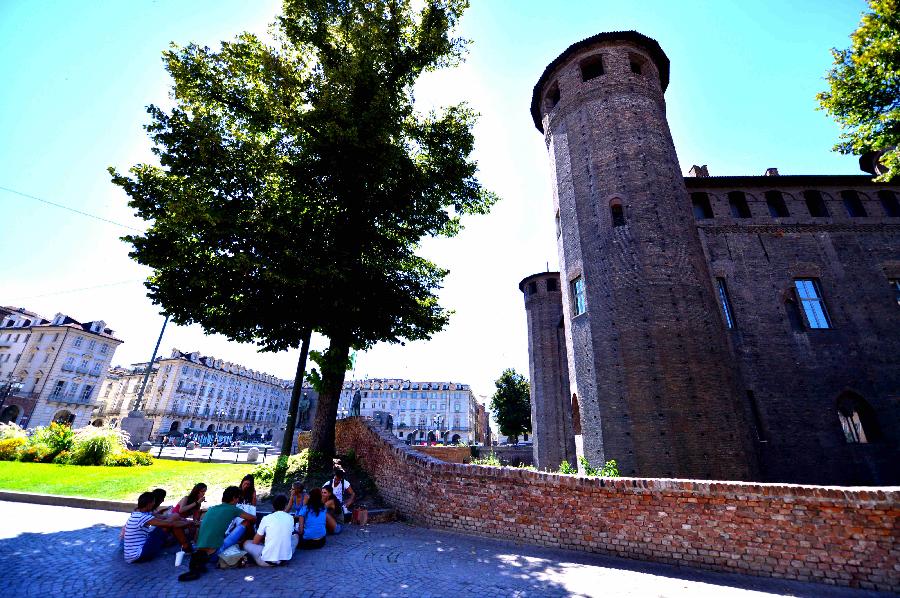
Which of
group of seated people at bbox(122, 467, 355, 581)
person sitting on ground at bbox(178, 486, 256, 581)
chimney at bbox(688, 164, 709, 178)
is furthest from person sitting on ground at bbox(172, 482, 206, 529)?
chimney at bbox(688, 164, 709, 178)

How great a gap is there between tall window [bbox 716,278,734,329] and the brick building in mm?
47

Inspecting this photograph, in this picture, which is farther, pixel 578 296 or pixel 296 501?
pixel 578 296

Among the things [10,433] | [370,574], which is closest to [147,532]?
[370,574]

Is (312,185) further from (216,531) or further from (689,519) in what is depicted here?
(689,519)

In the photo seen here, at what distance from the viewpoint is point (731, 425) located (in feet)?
40.6

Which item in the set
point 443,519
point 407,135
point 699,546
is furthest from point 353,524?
point 407,135

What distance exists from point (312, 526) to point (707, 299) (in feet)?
47.5

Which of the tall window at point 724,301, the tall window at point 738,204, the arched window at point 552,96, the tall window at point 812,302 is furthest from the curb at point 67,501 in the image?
the tall window at point 738,204

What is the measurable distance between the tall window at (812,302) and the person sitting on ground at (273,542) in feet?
68.9

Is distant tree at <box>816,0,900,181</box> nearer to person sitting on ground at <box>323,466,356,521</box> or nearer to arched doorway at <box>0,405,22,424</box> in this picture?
person sitting on ground at <box>323,466,356,521</box>

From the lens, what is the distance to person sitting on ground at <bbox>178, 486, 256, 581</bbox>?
5258 millimetres

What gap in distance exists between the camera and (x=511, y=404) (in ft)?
143

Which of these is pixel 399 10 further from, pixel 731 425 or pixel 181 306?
pixel 731 425

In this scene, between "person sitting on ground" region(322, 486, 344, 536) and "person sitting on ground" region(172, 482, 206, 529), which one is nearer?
"person sitting on ground" region(172, 482, 206, 529)
